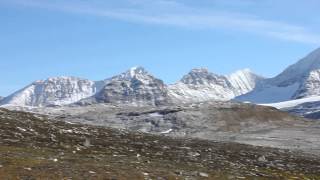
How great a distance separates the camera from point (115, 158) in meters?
37.5

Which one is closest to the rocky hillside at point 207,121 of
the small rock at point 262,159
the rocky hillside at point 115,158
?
the small rock at point 262,159

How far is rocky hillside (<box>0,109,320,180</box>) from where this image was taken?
30.2 metres

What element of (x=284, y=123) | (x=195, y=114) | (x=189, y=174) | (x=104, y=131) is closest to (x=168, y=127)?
(x=195, y=114)

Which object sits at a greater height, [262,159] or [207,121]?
[262,159]

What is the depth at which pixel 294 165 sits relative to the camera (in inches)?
1861

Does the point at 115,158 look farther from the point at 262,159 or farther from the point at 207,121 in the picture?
the point at 207,121

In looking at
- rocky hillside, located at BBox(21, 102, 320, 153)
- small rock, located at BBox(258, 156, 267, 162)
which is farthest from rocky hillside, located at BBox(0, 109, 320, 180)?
rocky hillside, located at BBox(21, 102, 320, 153)

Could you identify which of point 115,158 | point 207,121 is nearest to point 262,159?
point 115,158

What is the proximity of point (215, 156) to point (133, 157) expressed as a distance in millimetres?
8984

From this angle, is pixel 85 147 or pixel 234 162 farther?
pixel 234 162

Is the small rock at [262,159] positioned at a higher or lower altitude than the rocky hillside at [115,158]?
lower

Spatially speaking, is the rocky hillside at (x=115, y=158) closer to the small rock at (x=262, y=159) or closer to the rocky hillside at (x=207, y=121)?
the small rock at (x=262, y=159)

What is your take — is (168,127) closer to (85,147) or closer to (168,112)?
(168,112)

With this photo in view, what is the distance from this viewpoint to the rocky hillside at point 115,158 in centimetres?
3020
